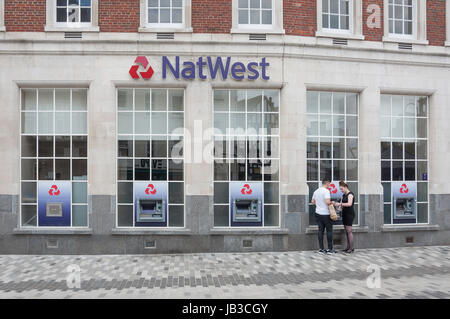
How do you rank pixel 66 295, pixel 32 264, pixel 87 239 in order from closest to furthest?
1. pixel 66 295
2. pixel 32 264
3. pixel 87 239

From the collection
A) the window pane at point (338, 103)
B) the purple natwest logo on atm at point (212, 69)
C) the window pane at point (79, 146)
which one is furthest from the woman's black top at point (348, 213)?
the window pane at point (79, 146)

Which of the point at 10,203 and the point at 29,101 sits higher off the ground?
the point at 29,101

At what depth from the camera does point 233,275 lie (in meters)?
7.90

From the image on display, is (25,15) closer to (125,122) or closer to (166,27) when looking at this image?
(166,27)

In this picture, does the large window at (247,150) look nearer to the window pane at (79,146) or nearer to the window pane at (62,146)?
the window pane at (79,146)

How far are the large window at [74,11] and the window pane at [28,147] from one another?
11.5 ft

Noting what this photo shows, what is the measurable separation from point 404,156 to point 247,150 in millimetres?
5079

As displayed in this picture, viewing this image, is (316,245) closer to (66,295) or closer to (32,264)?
(66,295)

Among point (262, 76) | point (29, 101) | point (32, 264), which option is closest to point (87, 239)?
point (32, 264)

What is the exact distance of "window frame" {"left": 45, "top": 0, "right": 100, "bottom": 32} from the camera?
10.1 meters

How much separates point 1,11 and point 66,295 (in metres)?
8.29

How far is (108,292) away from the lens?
6758 mm

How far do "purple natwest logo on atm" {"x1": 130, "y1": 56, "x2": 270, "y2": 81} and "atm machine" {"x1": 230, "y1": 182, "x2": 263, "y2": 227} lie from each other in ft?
10.3

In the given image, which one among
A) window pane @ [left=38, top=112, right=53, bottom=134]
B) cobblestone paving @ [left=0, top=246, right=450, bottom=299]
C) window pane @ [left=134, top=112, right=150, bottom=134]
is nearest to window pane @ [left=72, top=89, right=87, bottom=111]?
window pane @ [left=38, top=112, right=53, bottom=134]
